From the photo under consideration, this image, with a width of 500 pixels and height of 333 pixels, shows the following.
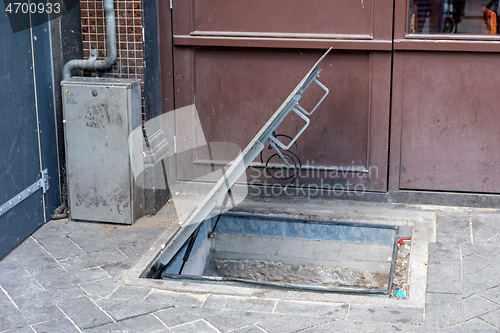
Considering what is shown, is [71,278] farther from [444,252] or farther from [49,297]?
[444,252]

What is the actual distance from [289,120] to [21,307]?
2.95m

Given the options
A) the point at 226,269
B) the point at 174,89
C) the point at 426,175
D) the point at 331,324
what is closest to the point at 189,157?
the point at 174,89

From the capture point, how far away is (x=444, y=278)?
15.4 feet

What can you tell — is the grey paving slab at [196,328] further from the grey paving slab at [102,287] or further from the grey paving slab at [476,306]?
the grey paving slab at [476,306]

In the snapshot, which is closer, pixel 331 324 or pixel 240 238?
pixel 331 324

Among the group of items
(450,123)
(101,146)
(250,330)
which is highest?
(450,123)

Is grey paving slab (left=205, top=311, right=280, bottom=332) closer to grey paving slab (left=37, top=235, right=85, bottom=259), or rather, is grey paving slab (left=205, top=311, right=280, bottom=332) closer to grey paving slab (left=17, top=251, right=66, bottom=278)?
grey paving slab (left=17, top=251, right=66, bottom=278)

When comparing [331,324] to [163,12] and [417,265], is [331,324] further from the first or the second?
[163,12]

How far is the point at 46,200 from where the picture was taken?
5.84 meters

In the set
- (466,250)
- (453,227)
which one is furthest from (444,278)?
(453,227)

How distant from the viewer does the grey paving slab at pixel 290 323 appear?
4.09 meters

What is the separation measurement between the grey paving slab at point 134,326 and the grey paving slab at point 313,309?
0.78 meters

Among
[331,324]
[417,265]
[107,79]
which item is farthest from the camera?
[107,79]

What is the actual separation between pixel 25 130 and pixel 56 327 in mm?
1932
